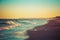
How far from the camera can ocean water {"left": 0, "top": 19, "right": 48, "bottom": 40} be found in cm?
136

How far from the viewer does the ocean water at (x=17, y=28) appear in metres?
1.36

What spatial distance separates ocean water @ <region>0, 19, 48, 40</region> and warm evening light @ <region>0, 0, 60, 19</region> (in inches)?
2.6

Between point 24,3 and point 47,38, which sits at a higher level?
point 24,3

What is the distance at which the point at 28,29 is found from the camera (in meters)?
1.37

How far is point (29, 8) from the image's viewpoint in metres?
1.41

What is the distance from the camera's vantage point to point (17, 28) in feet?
4.51

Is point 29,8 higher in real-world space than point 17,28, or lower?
higher

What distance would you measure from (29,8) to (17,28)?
30cm

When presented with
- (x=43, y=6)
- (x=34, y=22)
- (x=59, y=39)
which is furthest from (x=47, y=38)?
(x=43, y=6)

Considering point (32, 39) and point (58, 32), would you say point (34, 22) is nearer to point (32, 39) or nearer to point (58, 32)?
point (32, 39)

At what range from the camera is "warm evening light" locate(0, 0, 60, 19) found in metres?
1.40

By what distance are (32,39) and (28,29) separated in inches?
5.4

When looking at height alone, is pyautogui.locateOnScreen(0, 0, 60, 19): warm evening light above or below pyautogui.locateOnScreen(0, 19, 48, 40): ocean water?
above

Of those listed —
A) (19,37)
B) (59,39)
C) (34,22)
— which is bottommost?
(59,39)
